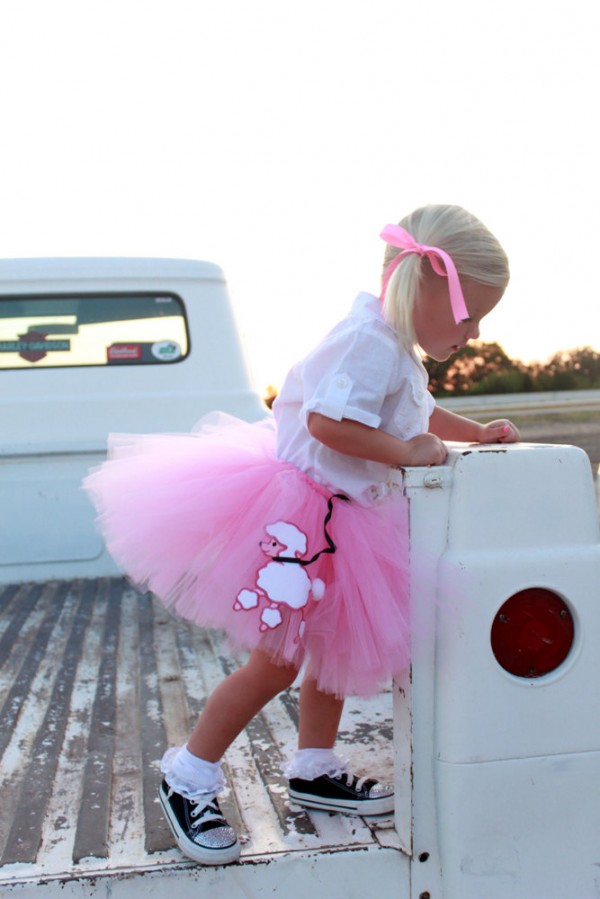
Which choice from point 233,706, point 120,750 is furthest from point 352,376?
point 120,750

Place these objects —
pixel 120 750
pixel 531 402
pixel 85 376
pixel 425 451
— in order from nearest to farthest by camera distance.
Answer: pixel 425 451 → pixel 120 750 → pixel 85 376 → pixel 531 402

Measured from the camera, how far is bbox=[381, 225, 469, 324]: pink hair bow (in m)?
1.85

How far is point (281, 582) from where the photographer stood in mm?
1754

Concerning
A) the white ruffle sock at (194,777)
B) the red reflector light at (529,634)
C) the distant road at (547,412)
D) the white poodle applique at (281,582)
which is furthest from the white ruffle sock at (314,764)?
the distant road at (547,412)

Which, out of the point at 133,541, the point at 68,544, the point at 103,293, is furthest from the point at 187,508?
the point at 103,293

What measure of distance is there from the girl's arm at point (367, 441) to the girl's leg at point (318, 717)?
56 cm

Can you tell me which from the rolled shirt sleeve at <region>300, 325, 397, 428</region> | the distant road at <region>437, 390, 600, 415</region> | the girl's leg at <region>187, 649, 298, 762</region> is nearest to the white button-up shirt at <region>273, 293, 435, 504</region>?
the rolled shirt sleeve at <region>300, 325, 397, 428</region>

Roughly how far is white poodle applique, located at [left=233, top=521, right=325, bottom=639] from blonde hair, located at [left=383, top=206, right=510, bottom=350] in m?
0.47

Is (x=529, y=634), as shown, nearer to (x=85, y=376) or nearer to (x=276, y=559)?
(x=276, y=559)

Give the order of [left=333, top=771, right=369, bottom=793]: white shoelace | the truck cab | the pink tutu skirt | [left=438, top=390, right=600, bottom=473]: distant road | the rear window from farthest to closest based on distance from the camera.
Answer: [left=438, top=390, right=600, bottom=473]: distant road < the rear window < the truck cab < [left=333, top=771, right=369, bottom=793]: white shoelace < the pink tutu skirt

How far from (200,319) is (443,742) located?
3054 mm

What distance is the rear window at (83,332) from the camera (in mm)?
4184

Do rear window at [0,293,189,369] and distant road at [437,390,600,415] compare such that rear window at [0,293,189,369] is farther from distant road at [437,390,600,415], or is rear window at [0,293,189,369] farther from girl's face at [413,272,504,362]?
distant road at [437,390,600,415]

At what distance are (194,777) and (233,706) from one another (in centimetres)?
16
